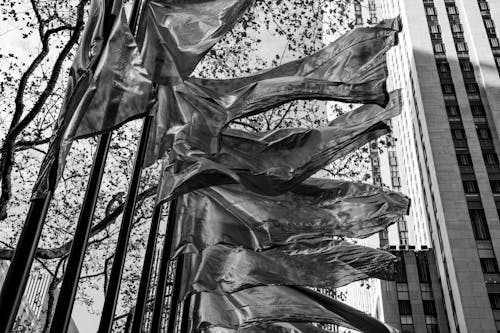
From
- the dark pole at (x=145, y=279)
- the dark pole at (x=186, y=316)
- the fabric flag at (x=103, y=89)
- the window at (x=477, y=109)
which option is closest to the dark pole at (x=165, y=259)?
the dark pole at (x=145, y=279)

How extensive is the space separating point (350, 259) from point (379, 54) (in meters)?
3.11

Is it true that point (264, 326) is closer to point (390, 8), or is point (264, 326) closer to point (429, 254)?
point (429, 254)

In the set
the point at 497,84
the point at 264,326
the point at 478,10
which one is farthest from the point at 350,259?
the point at 478,10

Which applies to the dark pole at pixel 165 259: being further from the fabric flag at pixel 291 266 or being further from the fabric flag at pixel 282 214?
the fabric flag at pixel 291 266

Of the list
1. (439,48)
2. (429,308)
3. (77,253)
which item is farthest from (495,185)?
(77,253)

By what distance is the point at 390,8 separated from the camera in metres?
61.5

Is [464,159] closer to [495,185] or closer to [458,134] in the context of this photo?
[458,134]

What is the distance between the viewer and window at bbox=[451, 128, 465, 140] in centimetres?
4877

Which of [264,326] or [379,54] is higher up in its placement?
[379,54]

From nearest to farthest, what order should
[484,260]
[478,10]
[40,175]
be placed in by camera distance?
[40,175], [484,260], [478,10]

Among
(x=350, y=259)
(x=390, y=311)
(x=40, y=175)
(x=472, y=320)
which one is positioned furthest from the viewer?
(x=390, y=311)

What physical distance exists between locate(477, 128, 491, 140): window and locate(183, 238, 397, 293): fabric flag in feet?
145

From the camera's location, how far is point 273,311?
7609mm

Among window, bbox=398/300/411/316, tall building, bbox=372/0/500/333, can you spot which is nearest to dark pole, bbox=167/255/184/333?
tall building, bbox=372/0/500/333
